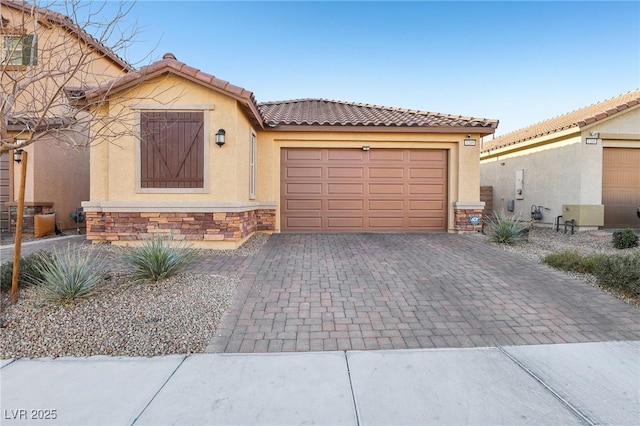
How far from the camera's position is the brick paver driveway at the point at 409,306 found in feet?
11.7

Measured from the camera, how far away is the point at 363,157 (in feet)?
35.7

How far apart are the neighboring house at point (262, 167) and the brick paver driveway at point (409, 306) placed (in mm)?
2355

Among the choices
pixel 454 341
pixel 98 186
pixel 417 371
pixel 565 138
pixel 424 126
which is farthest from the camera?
pixel 565 138

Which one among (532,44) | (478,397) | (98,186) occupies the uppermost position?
(532,44)

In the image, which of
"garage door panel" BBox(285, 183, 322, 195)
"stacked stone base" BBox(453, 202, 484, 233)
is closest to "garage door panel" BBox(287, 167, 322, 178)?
"garage door panel" BBox(285, 183, 322, 195)

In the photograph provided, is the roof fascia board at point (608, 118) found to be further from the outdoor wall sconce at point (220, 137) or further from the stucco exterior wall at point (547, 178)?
the outdoor wall sconce at point (220, 137)

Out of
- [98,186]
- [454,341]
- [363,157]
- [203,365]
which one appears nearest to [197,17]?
[98,186]

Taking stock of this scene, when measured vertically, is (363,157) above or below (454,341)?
above

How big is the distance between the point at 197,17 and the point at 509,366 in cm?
972

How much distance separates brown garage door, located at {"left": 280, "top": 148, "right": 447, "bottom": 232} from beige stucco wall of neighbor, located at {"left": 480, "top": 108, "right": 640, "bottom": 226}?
4506 millimetres

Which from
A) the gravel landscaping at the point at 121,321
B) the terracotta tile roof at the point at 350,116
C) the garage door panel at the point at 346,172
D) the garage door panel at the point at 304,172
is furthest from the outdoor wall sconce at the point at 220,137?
the garage door panel at the point at 346,172

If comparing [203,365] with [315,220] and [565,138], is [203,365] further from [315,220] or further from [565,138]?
[565,138]

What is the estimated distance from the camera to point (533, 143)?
13195 mm

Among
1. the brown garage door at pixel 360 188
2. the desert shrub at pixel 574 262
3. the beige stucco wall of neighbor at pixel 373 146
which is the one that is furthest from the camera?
the brown garage door at pixel 360 188
